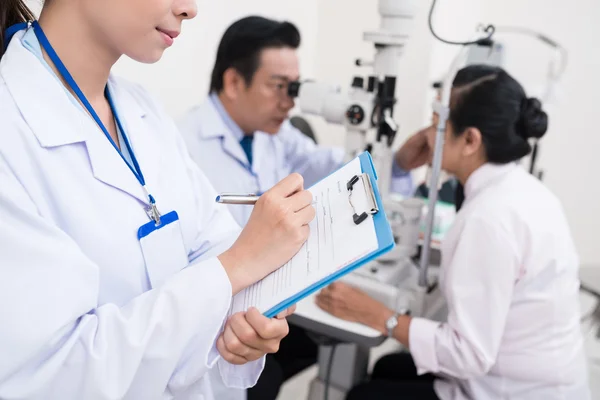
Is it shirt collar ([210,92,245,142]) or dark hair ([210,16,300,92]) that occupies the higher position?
dark hair ([210,16,300,92])

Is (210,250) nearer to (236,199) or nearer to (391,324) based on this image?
(236,199)

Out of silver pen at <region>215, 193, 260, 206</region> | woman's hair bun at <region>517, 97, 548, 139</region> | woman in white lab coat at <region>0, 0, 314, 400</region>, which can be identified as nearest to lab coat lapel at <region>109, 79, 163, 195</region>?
woman in white lab coat at <region>0, 0, 314, 400</region>

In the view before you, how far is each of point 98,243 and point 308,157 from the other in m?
1.29

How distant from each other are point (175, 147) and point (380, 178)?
2.18 ft

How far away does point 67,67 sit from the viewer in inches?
27.6

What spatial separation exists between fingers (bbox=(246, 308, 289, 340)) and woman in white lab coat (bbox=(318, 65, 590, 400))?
600 millimetres

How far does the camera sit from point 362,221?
0.61 m

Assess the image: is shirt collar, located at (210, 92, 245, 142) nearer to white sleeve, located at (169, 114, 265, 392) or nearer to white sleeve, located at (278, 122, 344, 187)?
white sleeve, located at (278, 122, 344, 187)

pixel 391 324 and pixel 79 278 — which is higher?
pixel 79 278

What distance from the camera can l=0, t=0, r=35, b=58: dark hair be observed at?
27.5 inches

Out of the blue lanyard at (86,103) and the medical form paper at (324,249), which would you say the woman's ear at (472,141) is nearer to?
the medical form paper at (324,249)

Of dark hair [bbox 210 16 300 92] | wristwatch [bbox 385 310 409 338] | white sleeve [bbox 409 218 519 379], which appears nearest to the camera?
white sleeve [bbox 409 218 519 379]

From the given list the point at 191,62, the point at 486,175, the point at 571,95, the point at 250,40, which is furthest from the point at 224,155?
the point at 571,95

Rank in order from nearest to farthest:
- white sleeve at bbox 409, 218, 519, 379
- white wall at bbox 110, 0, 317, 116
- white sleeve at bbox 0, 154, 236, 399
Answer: white sleeve at bbox 0, 154, 236, 399 → white sleeve at bbox 409, 218, 519, 379 → white wall at bbox 110, 0, 317, 116
